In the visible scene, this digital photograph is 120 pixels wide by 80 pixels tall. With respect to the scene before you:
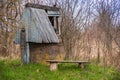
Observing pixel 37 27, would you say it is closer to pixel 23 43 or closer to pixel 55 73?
pixel 23 43

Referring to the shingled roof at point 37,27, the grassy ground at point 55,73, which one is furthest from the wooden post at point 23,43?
the grassy ground at point 55,73

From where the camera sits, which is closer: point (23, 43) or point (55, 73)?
point (55, 73)

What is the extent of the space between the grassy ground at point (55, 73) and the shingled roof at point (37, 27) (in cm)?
125

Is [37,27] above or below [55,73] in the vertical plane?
above

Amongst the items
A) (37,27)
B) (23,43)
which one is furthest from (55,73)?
(37,27)

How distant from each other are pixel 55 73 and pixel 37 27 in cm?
291

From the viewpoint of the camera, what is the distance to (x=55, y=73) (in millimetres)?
10172

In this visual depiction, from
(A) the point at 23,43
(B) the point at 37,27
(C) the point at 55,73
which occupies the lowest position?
(C) the point at 55,73

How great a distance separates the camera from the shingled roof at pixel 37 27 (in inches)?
470

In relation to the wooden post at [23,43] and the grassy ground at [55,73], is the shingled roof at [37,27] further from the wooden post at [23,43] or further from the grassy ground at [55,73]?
the grassy ground at [55,73]

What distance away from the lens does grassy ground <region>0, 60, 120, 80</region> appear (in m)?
9.33

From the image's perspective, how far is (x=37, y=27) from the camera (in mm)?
12219

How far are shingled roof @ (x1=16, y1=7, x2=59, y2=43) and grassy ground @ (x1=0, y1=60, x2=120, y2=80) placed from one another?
125 cm

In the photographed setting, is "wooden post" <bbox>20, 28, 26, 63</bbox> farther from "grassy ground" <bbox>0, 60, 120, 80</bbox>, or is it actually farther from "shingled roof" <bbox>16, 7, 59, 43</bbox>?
"grassy ground" <bbox>0, 60, 120, 80</bbox>
